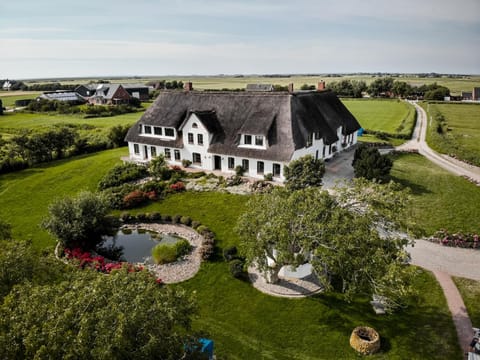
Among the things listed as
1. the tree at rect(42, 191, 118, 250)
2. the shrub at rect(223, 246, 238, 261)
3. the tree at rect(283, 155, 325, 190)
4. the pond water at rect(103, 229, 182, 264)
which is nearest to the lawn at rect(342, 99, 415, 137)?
the tree at rect(283, 155, 325, 190)

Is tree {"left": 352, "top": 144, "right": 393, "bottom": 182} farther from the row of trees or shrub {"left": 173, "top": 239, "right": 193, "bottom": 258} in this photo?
the row of trees

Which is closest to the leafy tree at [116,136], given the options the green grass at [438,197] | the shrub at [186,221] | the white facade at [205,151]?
the white facade at [205,151]

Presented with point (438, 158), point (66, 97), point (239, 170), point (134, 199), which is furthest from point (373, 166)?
point (66, 97)

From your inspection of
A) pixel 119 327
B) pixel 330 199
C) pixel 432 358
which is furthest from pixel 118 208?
pixel 432 358

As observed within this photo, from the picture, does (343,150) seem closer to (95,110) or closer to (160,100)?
(160,100)

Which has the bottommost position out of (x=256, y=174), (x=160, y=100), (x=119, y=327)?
(x=256, y=174)

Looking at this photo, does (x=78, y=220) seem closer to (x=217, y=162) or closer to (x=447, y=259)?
(x=217, y=162)

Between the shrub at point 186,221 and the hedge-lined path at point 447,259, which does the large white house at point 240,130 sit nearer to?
the shrub at point 186,221
